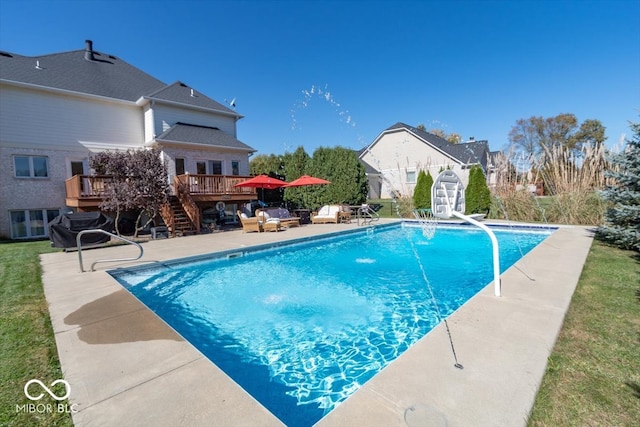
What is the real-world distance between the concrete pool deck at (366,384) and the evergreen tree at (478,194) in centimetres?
1266

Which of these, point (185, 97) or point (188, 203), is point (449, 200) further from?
point (185, 97)

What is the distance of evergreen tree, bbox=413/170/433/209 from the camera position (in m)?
18.4

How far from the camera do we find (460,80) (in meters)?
22.3

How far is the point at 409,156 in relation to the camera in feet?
97.4

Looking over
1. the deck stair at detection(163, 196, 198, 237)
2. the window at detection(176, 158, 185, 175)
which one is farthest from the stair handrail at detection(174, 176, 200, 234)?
the window at detection(176, 158, 185, 175)

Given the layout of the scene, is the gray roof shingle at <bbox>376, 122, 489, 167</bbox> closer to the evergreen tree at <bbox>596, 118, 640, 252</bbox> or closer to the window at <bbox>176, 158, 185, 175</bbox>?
the evergreen tree at <bbox>596, 118, 640, 252</bbox>

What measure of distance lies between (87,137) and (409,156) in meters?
25.7

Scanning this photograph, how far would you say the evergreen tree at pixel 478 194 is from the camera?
16.6m

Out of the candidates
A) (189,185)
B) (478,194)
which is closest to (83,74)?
(189,185)

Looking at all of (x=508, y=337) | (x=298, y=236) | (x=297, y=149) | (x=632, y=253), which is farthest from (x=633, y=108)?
(x=297, y=149)

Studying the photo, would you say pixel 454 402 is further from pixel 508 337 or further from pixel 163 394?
pixel 163 394

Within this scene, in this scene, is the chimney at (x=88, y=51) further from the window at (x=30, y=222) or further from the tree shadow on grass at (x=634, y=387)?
the tree shadow on grass at (x=634, y=387)

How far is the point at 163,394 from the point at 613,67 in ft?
90.2

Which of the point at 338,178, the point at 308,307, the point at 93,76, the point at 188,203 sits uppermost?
the point at 93,76
